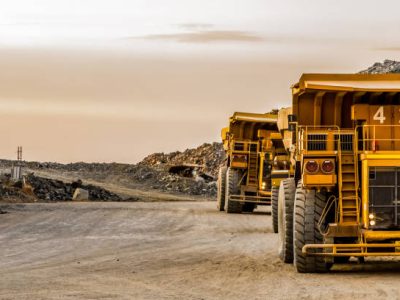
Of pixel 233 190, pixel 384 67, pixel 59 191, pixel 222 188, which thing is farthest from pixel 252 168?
pixel 384 67

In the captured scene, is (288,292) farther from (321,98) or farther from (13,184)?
(13,184)

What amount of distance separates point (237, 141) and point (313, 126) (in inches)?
839

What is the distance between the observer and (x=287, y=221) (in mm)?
18031

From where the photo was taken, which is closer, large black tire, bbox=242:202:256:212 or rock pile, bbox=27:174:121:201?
large black tire, bbox=242:202:256:212

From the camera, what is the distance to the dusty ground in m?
14.2

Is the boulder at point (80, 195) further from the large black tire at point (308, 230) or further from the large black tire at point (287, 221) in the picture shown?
the large black tire at point (308, 230)

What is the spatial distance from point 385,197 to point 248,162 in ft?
70.8

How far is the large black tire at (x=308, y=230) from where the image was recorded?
54.4 ft

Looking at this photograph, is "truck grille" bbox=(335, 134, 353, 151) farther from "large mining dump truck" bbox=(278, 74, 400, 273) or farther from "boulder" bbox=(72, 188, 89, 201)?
"boulder" bbox=(72, 188, 89, 201)

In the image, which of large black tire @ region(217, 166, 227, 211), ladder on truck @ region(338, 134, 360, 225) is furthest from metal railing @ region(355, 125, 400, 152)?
large black tire @ region(217, 166, 227, 211)

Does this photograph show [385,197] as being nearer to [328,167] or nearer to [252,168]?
[328,167]

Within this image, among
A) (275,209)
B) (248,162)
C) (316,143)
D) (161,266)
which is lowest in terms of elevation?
(161,266)

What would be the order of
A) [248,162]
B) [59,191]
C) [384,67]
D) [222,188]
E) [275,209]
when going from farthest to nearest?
[384,67] < [59,191] < [222,188] < [248,162] < [275,209]

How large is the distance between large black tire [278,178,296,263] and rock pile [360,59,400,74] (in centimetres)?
5506
